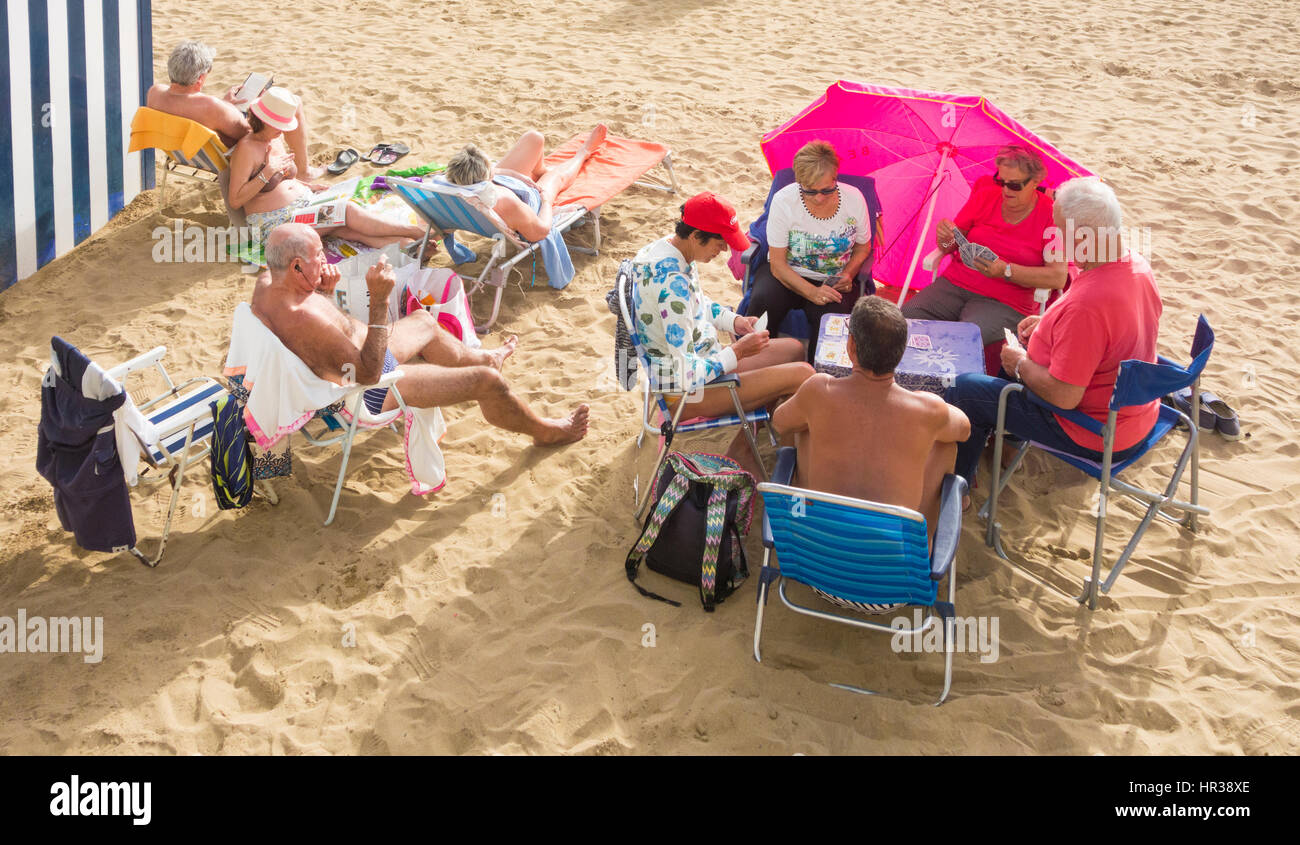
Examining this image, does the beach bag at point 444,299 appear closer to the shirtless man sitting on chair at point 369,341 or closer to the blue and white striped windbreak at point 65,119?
the shirtless man sitting on chair at point 369,341

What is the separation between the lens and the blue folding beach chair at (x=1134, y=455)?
12.2 ft

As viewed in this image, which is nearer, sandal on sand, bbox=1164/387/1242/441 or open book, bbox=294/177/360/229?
sandal on sand, bbox=1164/387/1242/441

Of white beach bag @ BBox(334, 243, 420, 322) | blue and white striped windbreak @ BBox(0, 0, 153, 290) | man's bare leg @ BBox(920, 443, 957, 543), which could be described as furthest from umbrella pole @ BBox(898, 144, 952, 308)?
blue and white striped windbreak @ BBox(0, 0, 153, 290)

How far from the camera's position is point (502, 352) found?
5516mm

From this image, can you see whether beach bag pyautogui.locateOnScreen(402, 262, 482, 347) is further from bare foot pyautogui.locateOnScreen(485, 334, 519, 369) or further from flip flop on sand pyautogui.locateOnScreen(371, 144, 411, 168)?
flip flop on sand pyautogui.locateOnScreen(371, 144, 411, 168)

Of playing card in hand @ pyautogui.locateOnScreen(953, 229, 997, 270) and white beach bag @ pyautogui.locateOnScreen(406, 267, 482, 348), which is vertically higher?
playing card in hand @ pyautogui.locateOnScreen(953, 229, 997, 270)

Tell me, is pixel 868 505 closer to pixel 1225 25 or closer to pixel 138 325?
pixel 138 325

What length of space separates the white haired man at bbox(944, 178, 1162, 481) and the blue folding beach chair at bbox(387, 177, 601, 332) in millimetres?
3081

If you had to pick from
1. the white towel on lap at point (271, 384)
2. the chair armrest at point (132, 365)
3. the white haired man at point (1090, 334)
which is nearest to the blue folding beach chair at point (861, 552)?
the white haired man at point (1090, 334)

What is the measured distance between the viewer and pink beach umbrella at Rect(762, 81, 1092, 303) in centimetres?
470

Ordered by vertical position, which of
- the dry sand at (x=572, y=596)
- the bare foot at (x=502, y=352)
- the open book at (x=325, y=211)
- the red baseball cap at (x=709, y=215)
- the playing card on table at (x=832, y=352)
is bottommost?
the dry sand at (x=572, y=596)

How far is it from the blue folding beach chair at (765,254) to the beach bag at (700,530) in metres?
1.36

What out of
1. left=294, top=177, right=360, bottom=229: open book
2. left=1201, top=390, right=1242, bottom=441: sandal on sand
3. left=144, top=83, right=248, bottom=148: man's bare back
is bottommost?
left=1201, top=390, right=1242, bottom=441: sandal on sand
